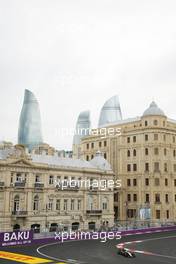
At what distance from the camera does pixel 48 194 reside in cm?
7531

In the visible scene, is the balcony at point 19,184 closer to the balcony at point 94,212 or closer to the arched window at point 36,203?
the arched window at point 36,203

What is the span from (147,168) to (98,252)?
52290mm

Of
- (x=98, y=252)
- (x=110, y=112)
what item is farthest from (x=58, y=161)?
(x=110, y=112)

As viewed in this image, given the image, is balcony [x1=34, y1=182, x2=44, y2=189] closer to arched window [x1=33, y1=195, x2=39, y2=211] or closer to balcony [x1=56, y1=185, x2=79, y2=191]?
arched window [x1=33, y1=195, x2=39, y2=211]

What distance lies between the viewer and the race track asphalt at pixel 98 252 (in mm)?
41500

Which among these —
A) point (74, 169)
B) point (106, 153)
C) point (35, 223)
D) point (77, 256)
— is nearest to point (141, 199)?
point (106, 153)

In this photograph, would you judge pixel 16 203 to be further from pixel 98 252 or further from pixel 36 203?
pixel 98 252

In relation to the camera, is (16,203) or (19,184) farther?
(19,184)

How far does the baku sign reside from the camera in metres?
54.9

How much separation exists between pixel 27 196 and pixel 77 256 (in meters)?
29.2

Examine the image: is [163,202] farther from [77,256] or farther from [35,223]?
[77,256]

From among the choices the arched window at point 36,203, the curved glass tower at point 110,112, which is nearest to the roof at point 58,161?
the arched window at point 36,203

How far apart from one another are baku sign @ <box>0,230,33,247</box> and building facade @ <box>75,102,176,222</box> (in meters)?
42.1

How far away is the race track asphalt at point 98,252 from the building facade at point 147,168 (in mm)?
33287
